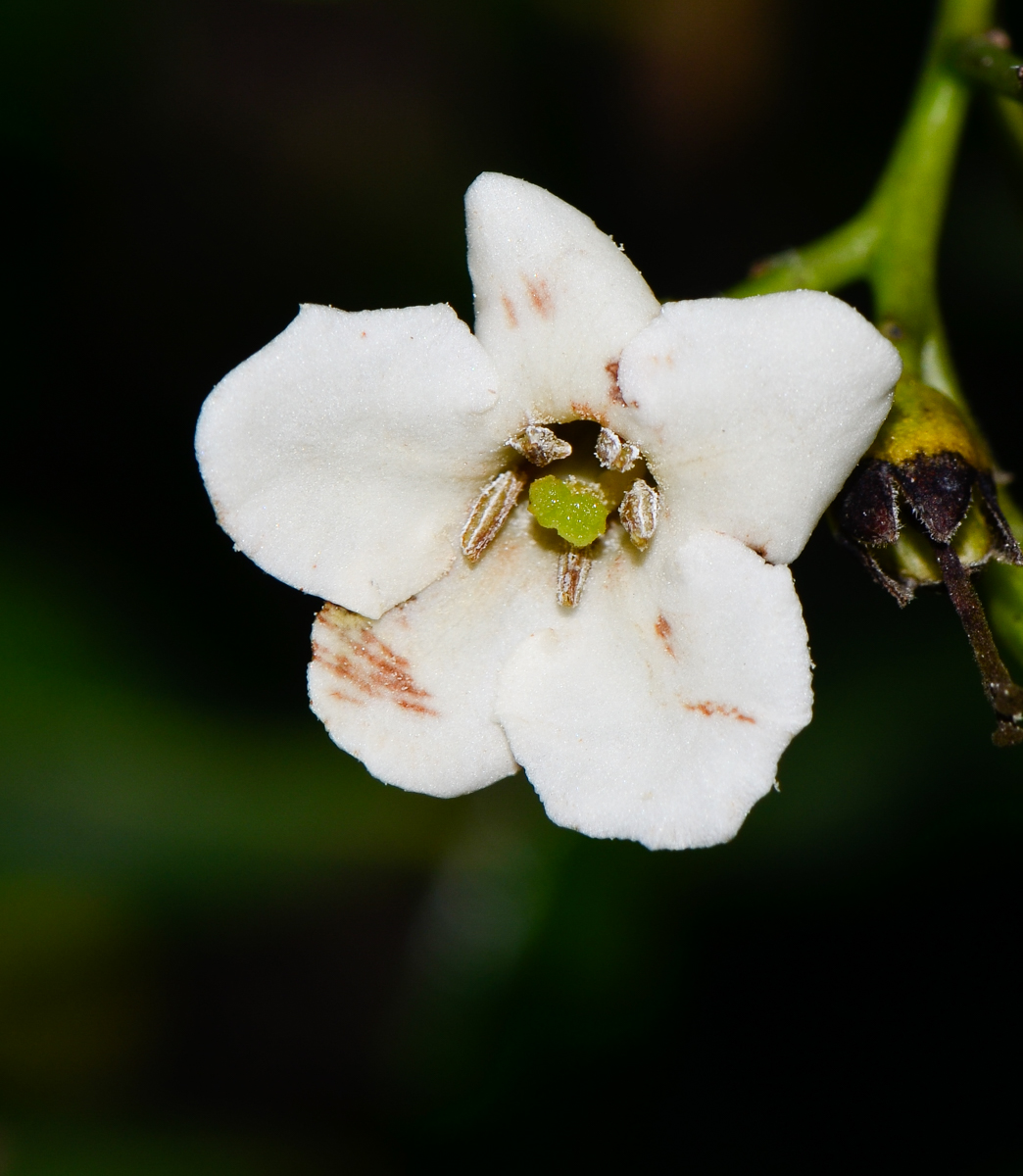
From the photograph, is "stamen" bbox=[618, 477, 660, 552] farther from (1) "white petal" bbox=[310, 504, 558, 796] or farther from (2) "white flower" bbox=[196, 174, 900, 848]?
(1) "white petal" bbox=[310, 504, 558, 796]

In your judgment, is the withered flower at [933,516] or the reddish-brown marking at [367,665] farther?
the reddish-brown marking at [367,665]

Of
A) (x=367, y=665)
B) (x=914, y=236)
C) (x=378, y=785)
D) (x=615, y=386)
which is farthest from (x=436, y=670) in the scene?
(x=378, y=785)

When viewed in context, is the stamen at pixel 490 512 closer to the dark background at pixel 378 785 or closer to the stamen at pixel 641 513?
the stamen at pixel 641 513

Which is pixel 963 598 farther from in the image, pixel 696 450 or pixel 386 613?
pixel 386 613

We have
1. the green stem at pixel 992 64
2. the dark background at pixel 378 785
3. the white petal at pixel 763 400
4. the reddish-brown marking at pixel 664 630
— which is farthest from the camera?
the dark background at pixel 378 785

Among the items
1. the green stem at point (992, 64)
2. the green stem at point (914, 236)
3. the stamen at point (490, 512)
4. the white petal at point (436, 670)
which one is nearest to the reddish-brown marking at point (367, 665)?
the white petal at point (436, 670)

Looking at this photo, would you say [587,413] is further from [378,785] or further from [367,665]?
[378,785]
